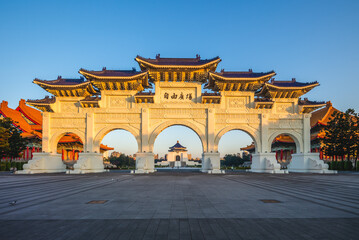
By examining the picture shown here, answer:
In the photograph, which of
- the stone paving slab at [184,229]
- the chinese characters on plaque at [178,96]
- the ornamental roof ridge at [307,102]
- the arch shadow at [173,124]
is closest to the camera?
the stone paving slab at [184,229]

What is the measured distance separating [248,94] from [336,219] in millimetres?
19867

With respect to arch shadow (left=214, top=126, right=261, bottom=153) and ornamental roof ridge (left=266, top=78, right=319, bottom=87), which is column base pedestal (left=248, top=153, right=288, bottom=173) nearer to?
arch shadow (left=214, top=126, right=261, bottom=153)

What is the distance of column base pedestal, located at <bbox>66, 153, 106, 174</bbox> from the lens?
23.0m

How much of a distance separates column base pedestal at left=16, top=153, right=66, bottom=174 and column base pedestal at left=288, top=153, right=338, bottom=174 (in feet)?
74.6

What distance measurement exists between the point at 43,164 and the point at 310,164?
80.0ft

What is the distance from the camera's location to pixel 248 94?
80.4 feet

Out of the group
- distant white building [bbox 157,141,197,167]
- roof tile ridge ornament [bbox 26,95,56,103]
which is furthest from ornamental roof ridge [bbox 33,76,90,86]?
distant white building [bbox 157,141,197,167]

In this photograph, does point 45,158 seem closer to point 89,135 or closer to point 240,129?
point 89,135

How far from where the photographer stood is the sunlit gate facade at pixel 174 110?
23.6 meters

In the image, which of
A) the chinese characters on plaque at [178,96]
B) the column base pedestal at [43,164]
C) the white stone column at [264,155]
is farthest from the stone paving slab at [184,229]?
the column base pedestal at [43,164]

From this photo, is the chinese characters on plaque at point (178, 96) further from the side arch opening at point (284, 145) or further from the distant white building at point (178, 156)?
the distant white building at point (178, 156)

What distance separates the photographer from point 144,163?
22984 millimetres

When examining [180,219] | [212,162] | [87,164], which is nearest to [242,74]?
[212,162]

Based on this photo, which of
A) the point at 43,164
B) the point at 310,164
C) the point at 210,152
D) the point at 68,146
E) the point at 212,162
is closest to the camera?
the point at 212,162
